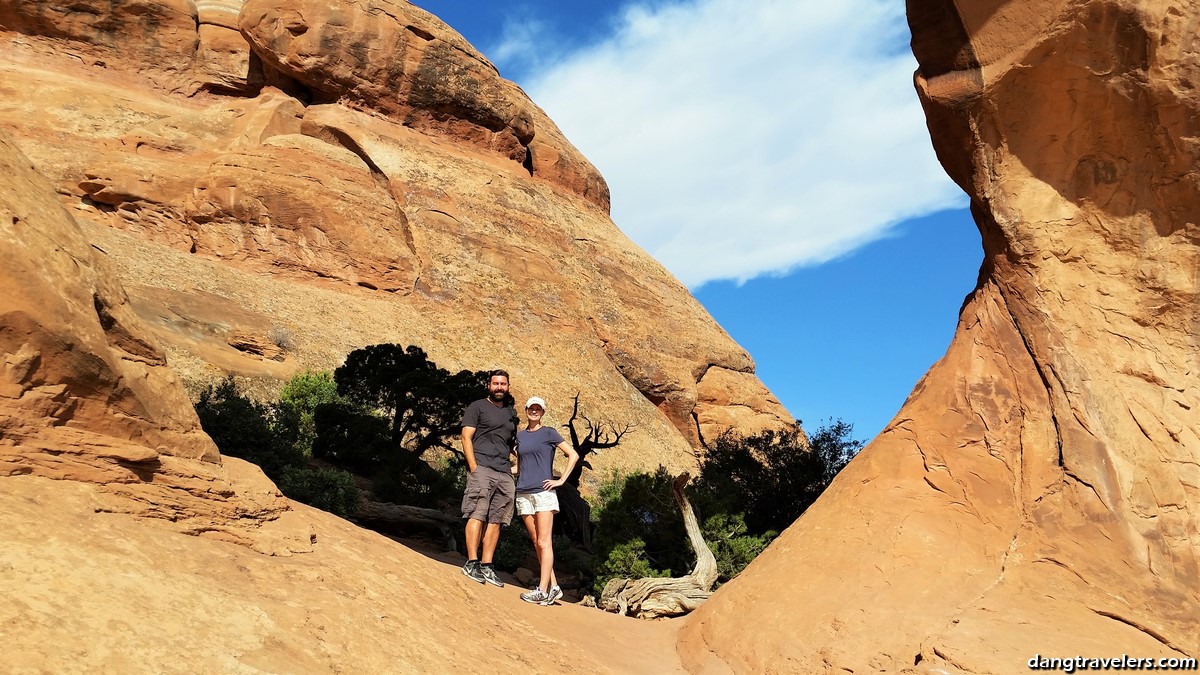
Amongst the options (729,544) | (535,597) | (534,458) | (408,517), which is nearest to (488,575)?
(535,597)

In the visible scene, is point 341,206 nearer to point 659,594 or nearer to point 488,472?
point 659,594

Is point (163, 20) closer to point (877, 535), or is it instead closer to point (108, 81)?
point (108, 81)

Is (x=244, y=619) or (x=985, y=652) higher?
(x=985, y=652)

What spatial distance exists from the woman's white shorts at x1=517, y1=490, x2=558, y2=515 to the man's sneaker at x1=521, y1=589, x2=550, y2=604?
714 mm

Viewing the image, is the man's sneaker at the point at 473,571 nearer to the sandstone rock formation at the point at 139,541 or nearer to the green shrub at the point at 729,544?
the sandstone rock formation at the point at 139,541

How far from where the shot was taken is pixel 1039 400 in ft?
25.1

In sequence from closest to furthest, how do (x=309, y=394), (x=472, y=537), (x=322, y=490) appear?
(x=472, y=537) < (x=322, y=490) < (x=309, y=394)

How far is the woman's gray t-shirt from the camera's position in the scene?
8.55 meters

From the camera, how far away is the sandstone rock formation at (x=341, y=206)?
30.9 meters

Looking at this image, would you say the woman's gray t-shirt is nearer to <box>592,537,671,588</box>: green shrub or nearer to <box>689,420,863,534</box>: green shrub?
<box>592,537,671,588</box>: green shrub

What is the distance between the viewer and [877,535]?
7.84m

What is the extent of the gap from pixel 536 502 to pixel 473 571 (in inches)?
34.0

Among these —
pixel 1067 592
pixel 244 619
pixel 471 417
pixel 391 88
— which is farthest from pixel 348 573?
pixel 391 88

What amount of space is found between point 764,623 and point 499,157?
38731mm
